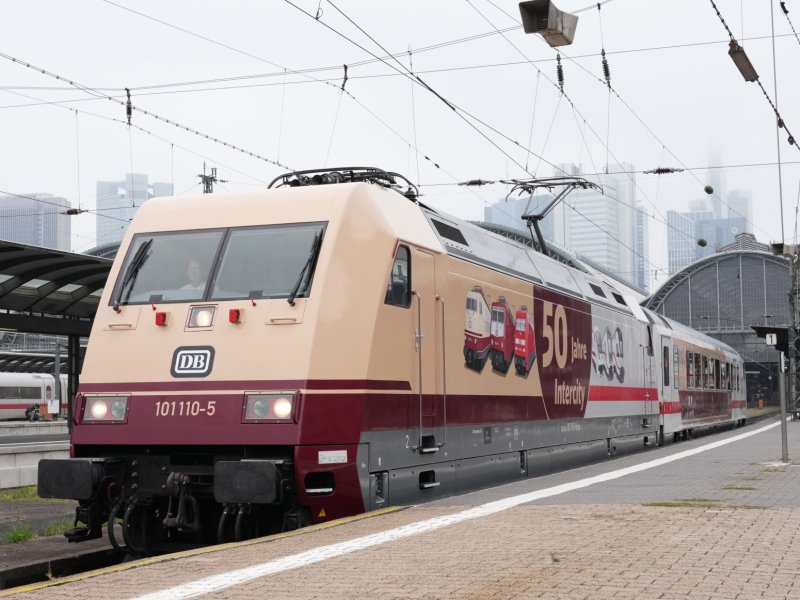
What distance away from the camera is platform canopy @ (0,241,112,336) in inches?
658

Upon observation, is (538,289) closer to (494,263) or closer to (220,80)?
(494,263)

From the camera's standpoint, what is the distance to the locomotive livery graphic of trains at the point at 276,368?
30.1 feet

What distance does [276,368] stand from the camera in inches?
363

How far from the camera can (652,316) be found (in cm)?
2391

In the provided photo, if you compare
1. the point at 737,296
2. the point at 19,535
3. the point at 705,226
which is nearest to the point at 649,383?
the point at 19,535

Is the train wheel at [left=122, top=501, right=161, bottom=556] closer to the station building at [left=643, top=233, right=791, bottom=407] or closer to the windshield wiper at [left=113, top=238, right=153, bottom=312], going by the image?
the windshield wiper at [left=113, top=238, right=153, bottom=312]

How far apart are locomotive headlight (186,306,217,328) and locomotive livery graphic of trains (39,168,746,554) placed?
0.04 ft

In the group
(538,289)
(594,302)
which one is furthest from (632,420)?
(538,289)

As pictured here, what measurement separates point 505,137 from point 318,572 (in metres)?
19.4

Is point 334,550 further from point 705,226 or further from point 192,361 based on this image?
point 705,226

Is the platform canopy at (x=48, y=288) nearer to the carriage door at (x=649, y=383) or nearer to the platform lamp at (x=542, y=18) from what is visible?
the platform lamp at (x=542, y=18)

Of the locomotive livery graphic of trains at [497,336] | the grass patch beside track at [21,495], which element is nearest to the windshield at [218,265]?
the locomotive livery graphic of trains at [497,336]

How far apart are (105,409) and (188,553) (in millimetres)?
2394

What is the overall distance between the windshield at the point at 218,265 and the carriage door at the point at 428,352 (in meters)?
1.36
